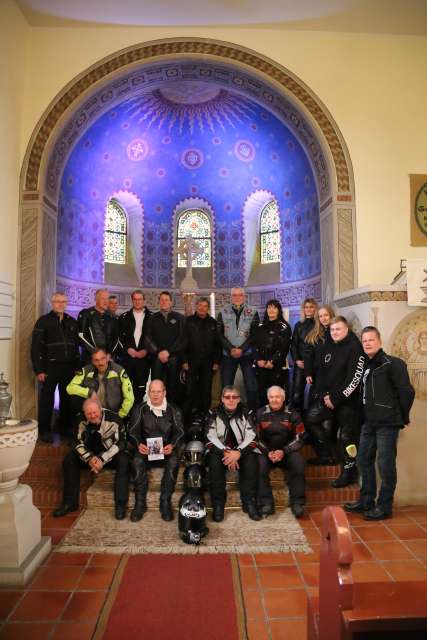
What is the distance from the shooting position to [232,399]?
4.54 metres

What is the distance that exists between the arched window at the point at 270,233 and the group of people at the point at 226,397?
5.02 meters

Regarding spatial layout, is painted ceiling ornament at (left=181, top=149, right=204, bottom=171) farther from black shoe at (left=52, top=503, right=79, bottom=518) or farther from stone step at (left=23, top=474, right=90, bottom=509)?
black shoe at (left=52, top=503, right=79, bottom=518)

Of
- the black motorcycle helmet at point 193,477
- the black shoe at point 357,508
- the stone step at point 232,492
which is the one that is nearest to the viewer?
the black motorcycle helmet at point 193,477

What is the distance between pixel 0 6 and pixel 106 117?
3.19 metres

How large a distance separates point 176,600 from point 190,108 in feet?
30.7

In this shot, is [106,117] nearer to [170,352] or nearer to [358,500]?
[170,352]

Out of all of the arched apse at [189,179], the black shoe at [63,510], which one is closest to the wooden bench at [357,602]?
the black shoe at [63,510]

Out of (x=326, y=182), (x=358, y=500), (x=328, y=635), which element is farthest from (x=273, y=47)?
(x=328, y=635)

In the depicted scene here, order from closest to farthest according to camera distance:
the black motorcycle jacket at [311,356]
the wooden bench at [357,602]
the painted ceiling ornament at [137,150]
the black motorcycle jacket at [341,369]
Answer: the wooden bench at [357,602]
the black motorcycle jacket at [341,369]
the black motorcycle jacket at [311,356]
the painted ceiling ornament at [137,150]

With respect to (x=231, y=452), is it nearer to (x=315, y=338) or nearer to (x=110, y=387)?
(x=110, y=387)

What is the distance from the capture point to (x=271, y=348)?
5.61 meters

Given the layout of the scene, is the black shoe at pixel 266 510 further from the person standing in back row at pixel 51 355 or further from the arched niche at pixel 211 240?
the arched niche at pixel 211 240

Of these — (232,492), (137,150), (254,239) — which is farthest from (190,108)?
(232,492)

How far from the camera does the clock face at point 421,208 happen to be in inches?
265
